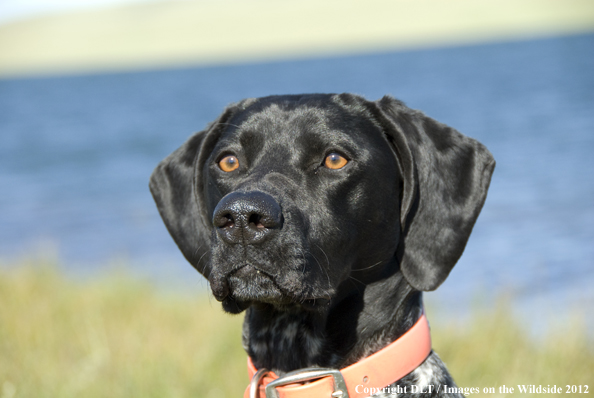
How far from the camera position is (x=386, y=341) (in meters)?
3.19

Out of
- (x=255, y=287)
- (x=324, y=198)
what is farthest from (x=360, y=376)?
(x=324, y=198)

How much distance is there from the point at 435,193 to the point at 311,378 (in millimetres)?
1101

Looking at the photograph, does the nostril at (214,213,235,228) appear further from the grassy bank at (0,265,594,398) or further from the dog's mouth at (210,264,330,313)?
the grassy bank at (0,265,594,398)

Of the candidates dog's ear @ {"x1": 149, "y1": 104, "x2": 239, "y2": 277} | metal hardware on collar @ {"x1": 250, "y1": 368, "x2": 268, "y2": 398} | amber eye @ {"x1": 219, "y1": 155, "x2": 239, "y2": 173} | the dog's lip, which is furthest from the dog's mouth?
amber eye @ {"x1": 219, "y1": 155, "x2": 239, "y2": 173}

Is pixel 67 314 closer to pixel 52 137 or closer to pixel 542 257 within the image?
pixel 542 257

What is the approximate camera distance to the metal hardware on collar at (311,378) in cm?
287

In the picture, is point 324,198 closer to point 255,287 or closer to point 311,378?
point 255,287

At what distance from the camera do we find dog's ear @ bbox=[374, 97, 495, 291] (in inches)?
125

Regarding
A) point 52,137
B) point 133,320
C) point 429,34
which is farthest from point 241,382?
point 429,34

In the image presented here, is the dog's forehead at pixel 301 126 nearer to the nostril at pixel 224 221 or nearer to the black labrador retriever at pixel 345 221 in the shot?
the black labrador retriever at pixel 345 221

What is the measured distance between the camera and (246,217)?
2613 mm

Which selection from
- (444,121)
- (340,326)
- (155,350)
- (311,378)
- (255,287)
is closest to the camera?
(255,287)

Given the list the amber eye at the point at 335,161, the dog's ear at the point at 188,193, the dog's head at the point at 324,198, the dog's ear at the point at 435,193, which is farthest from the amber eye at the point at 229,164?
the dog's ear at the point at 435,193

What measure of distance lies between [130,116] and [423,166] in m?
34.9
